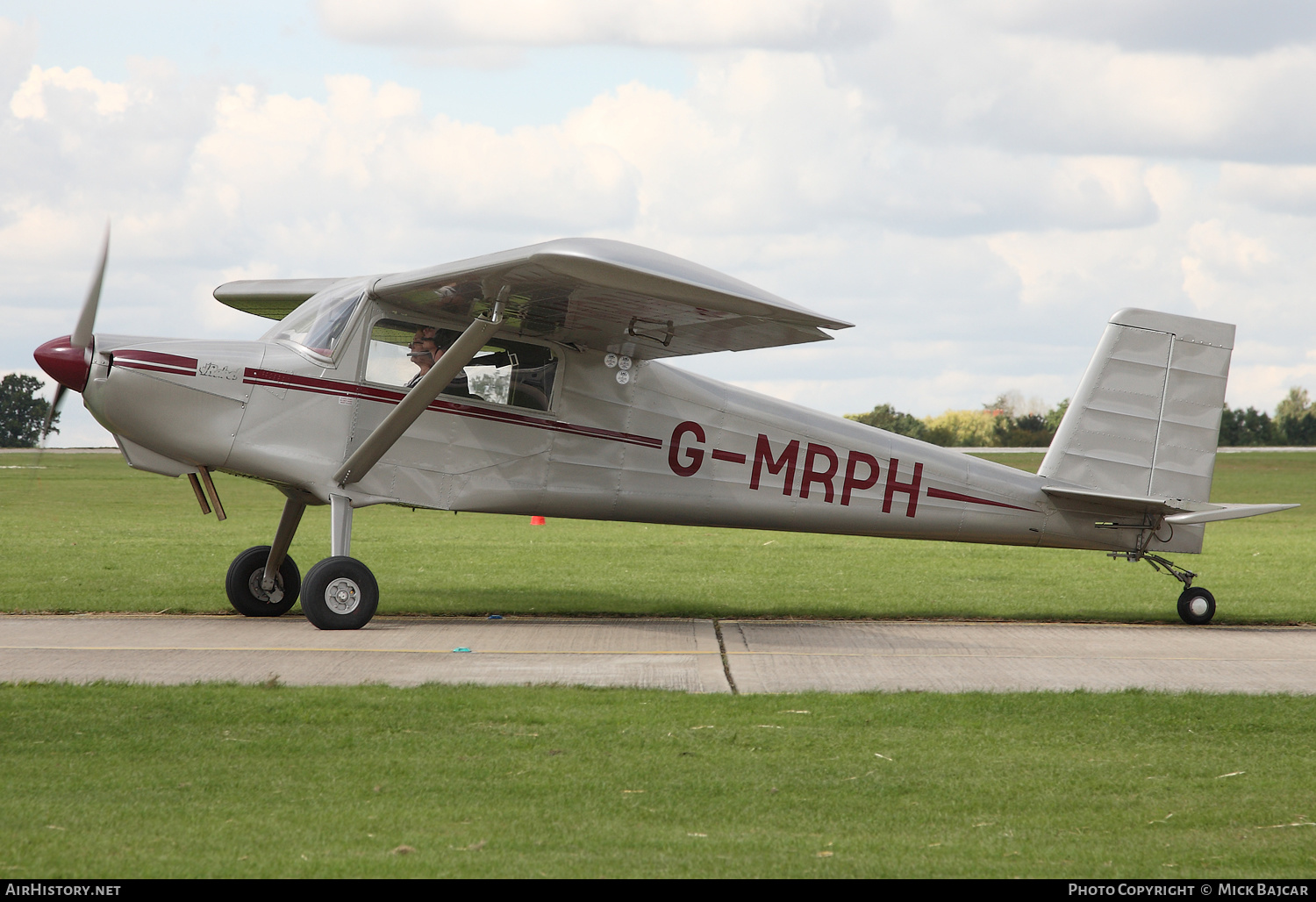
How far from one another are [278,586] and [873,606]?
21.1ft

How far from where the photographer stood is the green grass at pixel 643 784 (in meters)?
4.61

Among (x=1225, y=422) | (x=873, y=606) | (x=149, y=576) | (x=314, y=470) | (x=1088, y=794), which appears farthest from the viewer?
(x=1225, y=422)

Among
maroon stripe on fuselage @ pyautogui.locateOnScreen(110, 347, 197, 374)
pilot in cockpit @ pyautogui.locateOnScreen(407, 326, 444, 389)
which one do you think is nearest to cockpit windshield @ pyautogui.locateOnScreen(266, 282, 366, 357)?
pilot in cockpit @ pyautogui.locateOnScreen(407, 326, 444, 389)

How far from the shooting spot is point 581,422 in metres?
11.7

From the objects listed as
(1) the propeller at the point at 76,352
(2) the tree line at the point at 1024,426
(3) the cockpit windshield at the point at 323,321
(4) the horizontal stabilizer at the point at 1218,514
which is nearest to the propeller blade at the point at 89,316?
(1) the propeller at the point at 76,352

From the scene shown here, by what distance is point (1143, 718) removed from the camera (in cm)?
718

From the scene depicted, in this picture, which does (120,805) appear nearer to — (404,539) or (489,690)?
(489,690)

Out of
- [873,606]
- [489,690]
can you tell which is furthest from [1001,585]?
[489,690]

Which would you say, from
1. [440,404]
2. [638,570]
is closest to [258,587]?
[440,404]

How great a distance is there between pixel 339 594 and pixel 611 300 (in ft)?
11.5

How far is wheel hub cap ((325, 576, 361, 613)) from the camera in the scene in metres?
10.5

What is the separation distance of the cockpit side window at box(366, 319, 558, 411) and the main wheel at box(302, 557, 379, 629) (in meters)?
1.78

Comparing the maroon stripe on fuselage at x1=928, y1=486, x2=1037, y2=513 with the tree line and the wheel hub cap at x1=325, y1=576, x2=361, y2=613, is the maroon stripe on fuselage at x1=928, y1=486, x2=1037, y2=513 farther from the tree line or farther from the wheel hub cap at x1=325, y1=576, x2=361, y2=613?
the tree line

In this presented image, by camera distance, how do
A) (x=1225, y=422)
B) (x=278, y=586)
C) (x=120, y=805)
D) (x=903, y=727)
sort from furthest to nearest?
(x=1225, y=422) < (x=278, y=586) < (x=903, y=727) < (x=120, y=805)
